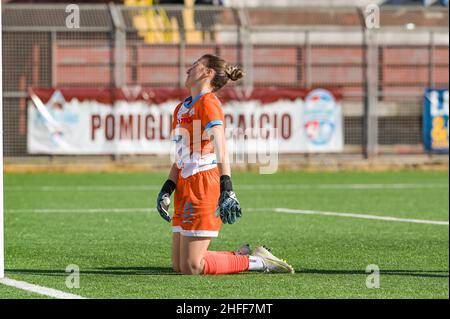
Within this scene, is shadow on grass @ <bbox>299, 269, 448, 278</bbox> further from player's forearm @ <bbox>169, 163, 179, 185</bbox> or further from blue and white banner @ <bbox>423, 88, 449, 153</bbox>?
blue and white banner @ <bbox>423, 88, 449, 153</bbox>

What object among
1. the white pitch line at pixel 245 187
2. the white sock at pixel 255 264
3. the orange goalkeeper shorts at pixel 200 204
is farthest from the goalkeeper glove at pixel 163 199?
the white pitch line at pixel 245 187

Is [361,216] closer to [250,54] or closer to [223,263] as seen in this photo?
[223,263]

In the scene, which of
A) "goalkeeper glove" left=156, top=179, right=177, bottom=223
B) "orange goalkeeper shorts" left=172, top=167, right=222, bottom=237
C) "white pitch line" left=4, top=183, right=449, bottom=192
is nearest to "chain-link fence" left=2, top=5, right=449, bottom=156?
"white pitch line" left=4, top=183, right=449, bottom=192

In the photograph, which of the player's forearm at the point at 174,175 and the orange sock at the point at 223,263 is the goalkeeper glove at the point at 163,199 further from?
the orange sock at the point at 223,263

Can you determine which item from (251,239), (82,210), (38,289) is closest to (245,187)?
(82,210)

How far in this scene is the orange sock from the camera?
30.0 ft

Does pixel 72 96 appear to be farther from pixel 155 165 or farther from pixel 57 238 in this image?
pixel 57 238

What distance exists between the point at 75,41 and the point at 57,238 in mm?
15085

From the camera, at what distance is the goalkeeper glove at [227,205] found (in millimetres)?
8648

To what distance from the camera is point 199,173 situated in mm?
9047

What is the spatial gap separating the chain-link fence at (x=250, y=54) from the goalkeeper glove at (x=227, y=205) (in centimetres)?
1805

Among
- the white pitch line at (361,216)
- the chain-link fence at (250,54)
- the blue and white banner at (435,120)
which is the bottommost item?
the white pitch line at (361,216)

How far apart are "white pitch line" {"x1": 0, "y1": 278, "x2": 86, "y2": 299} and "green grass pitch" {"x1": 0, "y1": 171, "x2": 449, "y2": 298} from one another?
0.11 meters

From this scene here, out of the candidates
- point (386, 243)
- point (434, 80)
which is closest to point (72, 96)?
point (434, 80)
